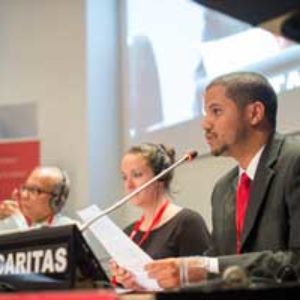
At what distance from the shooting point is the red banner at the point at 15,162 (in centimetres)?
399

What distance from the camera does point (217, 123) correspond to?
1922 millimetres

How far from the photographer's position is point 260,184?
1755 millimetres

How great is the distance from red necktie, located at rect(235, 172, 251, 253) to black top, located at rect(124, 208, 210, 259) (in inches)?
18.8

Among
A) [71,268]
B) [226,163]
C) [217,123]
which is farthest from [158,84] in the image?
[71,268]

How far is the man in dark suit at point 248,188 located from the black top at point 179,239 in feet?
1.14

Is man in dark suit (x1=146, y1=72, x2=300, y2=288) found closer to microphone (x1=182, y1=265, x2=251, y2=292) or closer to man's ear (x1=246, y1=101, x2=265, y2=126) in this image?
man's ear (x1=246, y1=101, x2=265, y2=126)

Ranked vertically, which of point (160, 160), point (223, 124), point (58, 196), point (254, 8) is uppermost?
point (254, 8)

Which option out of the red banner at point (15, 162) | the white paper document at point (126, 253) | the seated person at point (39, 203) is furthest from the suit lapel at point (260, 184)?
the red banner at point (15, 162)

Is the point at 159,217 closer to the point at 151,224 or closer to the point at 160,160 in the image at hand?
the point at 151,224

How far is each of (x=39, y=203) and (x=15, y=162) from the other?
1.38m

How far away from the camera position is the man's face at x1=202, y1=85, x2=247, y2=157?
1908 mm

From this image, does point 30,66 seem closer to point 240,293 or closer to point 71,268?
point 71,268

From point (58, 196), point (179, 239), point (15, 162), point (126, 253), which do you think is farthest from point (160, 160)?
point (15, 162)

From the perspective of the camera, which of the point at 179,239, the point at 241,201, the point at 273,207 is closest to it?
the point at 273,207
